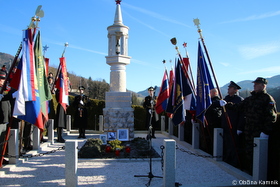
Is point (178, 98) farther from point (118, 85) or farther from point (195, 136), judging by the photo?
point (118, 85)

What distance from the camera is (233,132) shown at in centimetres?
629

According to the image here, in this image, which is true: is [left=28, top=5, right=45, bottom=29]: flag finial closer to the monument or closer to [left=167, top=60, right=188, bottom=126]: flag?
the monument

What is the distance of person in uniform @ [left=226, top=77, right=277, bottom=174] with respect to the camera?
482cm

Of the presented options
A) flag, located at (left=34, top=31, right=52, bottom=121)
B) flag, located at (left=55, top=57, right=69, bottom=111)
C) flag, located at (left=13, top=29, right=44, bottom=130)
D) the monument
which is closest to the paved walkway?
flag, located at (left=13, top=29, right=44, bottom=130)

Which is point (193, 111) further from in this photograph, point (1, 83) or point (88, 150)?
point (1, 83)

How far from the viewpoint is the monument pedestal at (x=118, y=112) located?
9.80 m

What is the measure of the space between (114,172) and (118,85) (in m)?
4.78

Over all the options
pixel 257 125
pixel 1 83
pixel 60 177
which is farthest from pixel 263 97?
pixel 1 83

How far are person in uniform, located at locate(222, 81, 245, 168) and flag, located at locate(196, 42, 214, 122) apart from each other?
0.61m

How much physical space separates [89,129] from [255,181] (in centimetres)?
1094

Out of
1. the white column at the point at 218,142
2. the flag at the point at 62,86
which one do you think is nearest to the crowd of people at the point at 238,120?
the white column at the point at 218,142

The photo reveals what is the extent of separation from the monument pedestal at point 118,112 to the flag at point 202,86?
11.4 feet

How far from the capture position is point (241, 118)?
5859mm

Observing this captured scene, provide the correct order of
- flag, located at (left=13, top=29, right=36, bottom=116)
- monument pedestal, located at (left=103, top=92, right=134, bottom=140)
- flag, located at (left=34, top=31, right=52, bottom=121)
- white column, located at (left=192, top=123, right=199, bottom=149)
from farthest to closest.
→ monument pedestal, located at (left=103, top=92, right=134, bottom=140), white column, located at (left=192, top=123, right=199, bottom=149), flag, located at (left=34, top=31, right=52, bottom=121), flag, located at (left=13, top=29, right=36, bottom=116)
